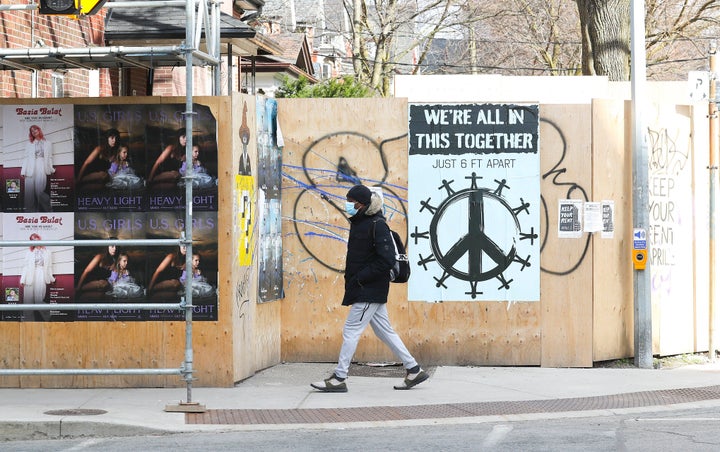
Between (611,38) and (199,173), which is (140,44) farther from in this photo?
(611,38)

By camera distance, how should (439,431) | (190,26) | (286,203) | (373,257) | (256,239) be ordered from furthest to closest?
(286,203) → (256,239) → (373,257) → (190,26) → (439,431)

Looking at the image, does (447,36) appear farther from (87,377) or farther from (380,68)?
(87,377)

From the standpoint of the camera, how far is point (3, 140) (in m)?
10.4

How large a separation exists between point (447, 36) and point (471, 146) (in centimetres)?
3221

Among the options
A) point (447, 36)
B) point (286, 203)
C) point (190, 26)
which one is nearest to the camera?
point (190, 26)

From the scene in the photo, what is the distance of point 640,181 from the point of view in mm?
11719

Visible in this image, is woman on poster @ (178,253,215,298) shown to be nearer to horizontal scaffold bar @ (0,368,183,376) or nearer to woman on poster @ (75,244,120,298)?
woman on poster @ (75,244,120,298)

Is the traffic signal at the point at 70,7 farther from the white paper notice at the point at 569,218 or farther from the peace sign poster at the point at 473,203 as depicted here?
the white paper notice at the point at 569,218

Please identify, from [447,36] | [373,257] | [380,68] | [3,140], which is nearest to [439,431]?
[373,257]

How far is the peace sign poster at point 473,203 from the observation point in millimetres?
11789

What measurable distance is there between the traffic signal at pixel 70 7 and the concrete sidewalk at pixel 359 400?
10.6ft

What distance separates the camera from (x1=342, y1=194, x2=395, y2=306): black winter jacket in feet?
32.9

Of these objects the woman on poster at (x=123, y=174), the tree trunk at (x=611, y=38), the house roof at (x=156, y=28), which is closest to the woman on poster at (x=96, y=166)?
the woman on poster at (x=123, y=174)

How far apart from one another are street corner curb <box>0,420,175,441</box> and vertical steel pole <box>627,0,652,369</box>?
18.1ft
